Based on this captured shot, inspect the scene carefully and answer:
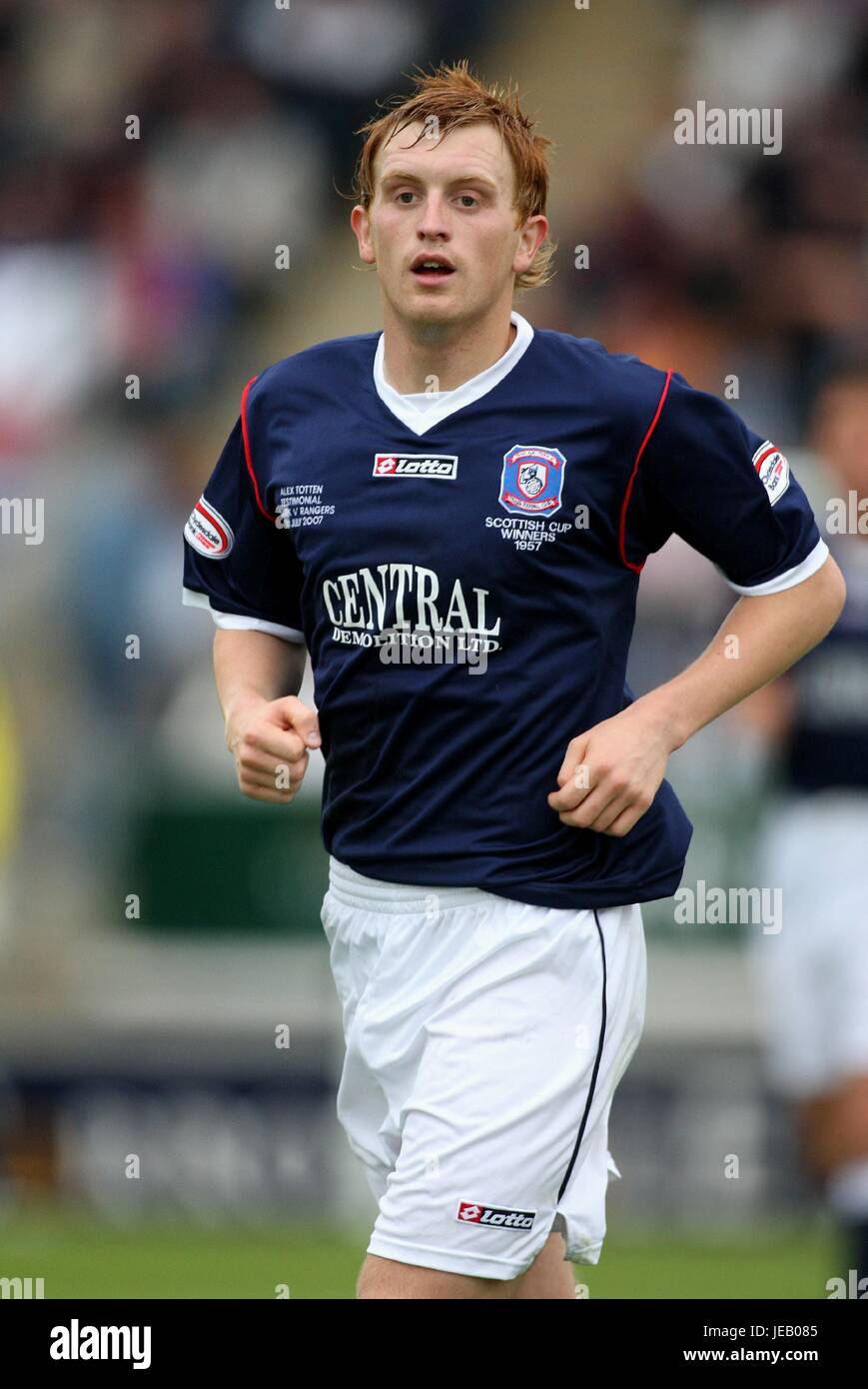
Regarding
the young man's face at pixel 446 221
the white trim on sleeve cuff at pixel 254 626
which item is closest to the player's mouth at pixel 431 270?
the young man's face at pixel 446 221

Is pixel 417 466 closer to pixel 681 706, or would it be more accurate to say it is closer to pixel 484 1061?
pixel 681 706

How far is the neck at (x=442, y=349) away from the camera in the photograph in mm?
3539

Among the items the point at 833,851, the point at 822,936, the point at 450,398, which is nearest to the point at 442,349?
the point at 450,398

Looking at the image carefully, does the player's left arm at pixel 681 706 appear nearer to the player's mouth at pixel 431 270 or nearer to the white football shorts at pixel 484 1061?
the white football shorts at pixel 484 1061

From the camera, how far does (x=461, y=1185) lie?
10.8 ft

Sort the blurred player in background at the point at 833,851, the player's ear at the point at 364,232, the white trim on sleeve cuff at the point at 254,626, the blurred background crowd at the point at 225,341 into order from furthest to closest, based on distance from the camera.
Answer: the blurred background crowd at the point at 225,341 → the blurred player in background at the point at 833,851 → the white trim on sleeve cuff at the point at 254,626 → the player's ear at the point at 364,232

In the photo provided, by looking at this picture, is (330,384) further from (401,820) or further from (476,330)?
(401,820)

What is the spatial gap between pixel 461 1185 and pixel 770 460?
129cm

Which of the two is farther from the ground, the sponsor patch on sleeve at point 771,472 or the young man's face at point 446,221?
the young man's face at point 446,221

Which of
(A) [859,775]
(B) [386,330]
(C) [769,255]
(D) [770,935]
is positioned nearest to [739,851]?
(D) [770,935]

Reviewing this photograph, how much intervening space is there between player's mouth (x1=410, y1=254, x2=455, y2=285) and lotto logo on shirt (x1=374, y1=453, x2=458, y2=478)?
0.28 m

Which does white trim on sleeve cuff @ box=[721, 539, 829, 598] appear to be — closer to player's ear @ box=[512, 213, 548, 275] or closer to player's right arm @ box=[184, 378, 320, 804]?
player's ear @ box=[512, 213, 548, 275]

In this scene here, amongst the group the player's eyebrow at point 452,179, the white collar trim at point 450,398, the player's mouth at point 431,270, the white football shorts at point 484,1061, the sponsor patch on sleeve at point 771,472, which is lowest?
the white football shorts at point 484,1061

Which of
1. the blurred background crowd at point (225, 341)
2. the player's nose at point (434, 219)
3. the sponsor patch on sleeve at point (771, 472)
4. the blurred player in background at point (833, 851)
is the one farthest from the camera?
the blurred background crowd at point (225, 341)
